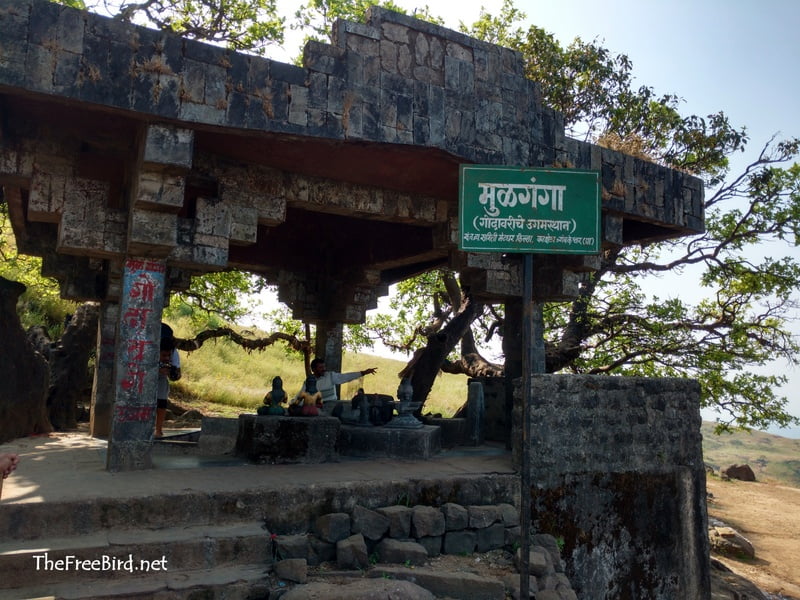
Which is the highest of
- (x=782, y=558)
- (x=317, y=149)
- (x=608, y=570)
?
(x=317, y=149)

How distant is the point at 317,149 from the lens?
20.7ft

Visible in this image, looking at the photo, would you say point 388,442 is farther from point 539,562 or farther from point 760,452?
point 760,452

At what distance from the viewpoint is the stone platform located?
278 inches

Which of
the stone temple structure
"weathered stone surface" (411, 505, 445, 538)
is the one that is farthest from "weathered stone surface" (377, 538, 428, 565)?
the stone temple structure

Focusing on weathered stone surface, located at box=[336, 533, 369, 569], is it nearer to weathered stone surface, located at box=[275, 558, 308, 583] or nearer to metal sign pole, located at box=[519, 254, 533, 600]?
weathered stone surface, located at box=[275, 558, 308, 583]

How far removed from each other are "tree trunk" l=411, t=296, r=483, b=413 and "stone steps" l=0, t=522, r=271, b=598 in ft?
28.1

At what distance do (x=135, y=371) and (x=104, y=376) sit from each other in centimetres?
407

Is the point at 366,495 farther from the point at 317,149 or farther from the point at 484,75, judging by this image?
the point at 484,75

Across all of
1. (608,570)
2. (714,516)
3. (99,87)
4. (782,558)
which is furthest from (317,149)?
(714,516)

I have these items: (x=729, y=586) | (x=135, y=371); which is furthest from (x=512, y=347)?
(x=729, y=586)

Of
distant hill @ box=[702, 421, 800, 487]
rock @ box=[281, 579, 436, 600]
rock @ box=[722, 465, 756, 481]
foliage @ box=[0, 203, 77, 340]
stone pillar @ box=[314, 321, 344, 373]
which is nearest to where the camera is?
rock @ box=[281, 579, 436, 600]

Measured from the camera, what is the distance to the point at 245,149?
251 inches

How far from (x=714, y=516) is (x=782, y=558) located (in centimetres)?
262

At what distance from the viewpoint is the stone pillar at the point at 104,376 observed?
927 centimetres
